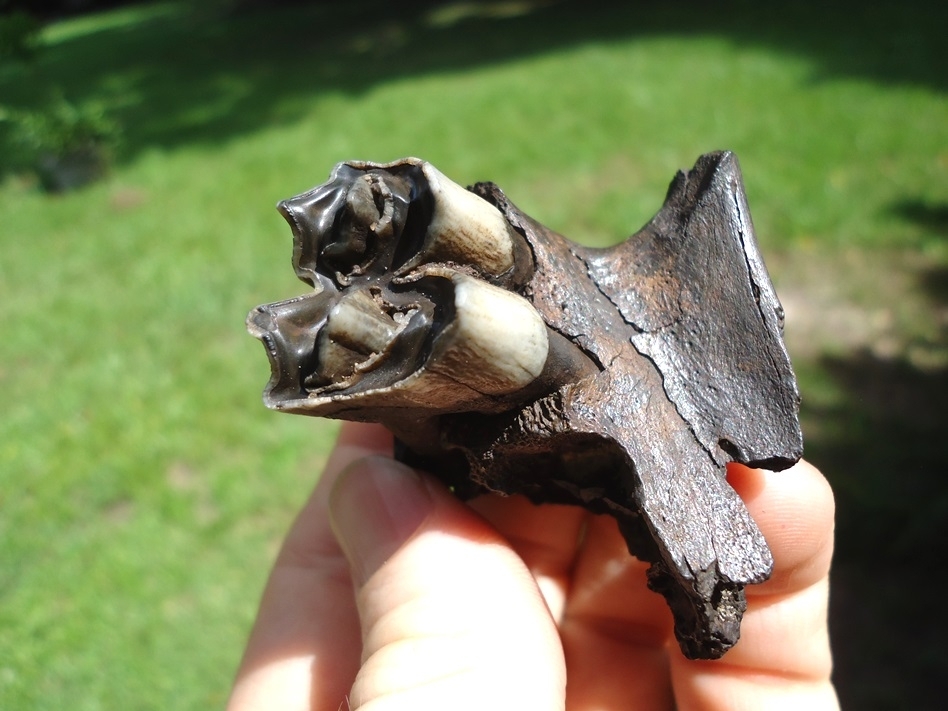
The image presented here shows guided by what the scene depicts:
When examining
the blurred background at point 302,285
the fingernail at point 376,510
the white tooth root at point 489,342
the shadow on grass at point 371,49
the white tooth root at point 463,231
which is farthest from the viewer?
the shadow on grass at point 371,49

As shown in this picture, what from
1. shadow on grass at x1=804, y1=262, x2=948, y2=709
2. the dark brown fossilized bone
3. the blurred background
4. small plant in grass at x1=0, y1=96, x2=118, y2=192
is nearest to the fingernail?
the dark brown fossilized bone

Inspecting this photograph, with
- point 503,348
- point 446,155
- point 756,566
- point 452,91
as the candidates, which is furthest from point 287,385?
point 452,91

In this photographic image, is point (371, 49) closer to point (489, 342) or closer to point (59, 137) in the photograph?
point (59, 137)

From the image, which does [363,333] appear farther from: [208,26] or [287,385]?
[208,26]

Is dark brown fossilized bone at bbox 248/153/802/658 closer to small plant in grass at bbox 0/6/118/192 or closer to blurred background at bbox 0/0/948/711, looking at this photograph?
blurred background at bbox 0/0/948/711

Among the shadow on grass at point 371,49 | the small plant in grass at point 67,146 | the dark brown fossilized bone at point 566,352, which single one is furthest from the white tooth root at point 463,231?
the small plant in grass at point 67,146

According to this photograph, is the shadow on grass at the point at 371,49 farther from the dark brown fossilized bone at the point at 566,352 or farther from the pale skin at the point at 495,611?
the dark brown fossilized bone at the point at 566,352
